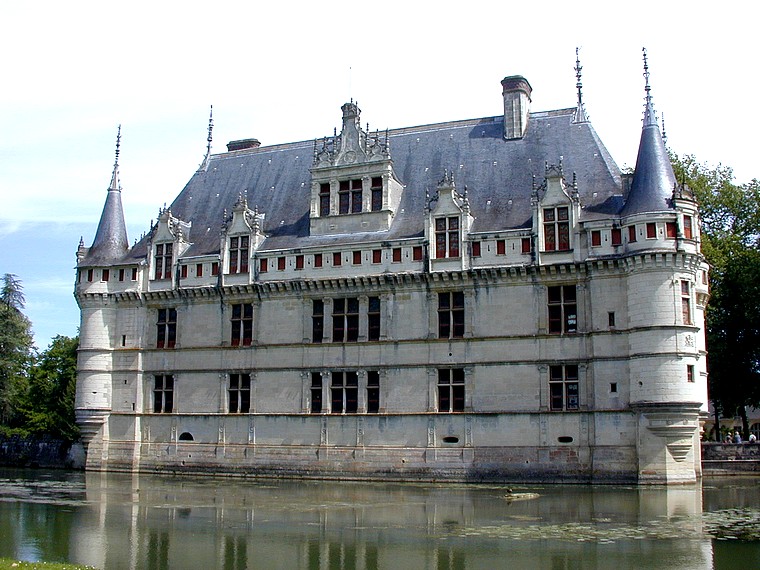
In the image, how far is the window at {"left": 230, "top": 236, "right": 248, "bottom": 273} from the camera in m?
35.5

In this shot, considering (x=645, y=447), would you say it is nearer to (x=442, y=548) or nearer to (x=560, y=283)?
(x=560, y=283)

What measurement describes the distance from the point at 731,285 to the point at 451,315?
16981mm

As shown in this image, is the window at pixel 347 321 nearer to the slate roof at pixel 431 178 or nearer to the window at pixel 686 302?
the slate roof at pixel 431 178

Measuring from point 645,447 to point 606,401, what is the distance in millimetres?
1987

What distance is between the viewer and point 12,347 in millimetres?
47750

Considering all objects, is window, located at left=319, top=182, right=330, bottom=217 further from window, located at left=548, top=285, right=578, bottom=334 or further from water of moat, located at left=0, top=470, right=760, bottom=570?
water of moat, located at left=0, top=470, right=760, bottom=570

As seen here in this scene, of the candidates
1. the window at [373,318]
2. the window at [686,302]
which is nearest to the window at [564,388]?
the window at [686,302]

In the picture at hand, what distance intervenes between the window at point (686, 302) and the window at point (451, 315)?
7724 mm

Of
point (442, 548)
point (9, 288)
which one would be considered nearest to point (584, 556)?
point (442, 548)

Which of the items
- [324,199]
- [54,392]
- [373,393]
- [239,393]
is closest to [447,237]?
[324,199]

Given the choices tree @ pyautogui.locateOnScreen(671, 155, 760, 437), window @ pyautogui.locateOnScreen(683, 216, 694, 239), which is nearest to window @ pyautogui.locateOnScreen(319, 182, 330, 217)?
window @ pyautogui.locateOnScreen(683, 216, 694, 239)

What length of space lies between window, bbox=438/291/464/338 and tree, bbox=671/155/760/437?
45.8 ft

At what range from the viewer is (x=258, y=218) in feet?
120

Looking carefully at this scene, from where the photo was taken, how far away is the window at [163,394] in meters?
36.3
